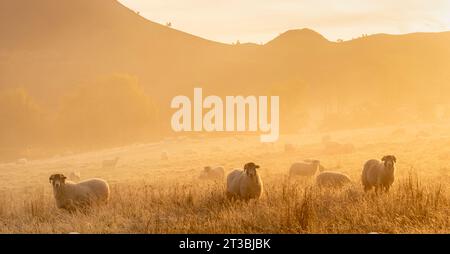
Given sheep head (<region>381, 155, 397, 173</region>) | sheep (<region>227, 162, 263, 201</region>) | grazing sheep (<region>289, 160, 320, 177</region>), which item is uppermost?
sheep head (<region>381, 155, 397, 173</region>)

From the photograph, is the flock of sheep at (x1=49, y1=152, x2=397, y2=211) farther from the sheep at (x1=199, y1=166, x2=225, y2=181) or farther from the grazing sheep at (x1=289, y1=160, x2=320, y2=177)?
the sheep at (x1=199, y1=166, x2=225, y2=181)

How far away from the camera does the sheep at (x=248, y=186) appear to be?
1380 cm

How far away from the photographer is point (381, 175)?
14992 millimetres

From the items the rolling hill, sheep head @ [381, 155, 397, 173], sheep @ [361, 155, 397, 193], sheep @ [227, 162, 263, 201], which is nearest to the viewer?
sheep @ [227, 162, 263, 201]

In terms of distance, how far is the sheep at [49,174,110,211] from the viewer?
1441 centimetres

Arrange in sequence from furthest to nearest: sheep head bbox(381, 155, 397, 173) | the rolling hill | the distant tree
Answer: the rolling hill, the distant tree, sheep head bbox(381, 155, 397, 173)

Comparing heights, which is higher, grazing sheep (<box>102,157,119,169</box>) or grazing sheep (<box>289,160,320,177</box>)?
grazing sheep (<box>289,160,320,177</box>)

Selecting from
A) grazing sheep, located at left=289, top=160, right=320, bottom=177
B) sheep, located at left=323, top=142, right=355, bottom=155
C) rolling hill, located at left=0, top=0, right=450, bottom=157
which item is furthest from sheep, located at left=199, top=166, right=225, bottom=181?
rolling hill, located at left=0, top=0, right=450, bottom=157

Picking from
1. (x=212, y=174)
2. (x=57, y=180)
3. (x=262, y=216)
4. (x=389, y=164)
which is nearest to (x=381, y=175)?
(x=389, y=164)

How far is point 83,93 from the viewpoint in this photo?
278 ft

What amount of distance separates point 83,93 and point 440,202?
3151 inches

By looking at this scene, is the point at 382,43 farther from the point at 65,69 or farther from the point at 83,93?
the point at 83,93

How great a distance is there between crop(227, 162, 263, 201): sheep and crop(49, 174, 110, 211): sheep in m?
3.90

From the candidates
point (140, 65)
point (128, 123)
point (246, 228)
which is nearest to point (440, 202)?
point (246, 228)
